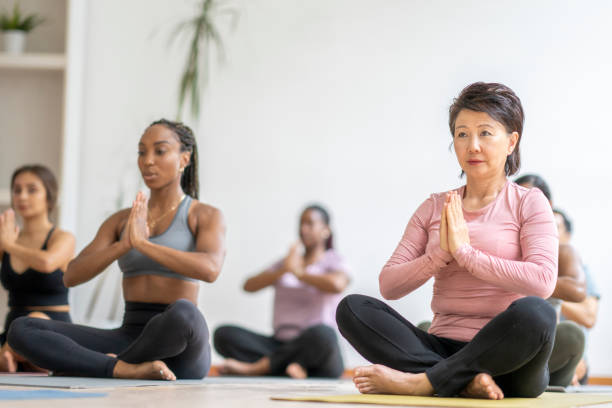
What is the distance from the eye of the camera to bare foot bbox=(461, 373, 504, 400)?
185 centimetres

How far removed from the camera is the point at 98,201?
5109 millimetres

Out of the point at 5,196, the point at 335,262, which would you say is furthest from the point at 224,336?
the point at 5,196

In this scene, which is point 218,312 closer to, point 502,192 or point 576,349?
point 576,349

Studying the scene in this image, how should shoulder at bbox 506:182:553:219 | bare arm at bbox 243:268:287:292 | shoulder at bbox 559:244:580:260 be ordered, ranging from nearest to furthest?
shoulder at bbox 506:182:553:219
shoulder at bbox 559:244:580:260
bare arm at bbox 243:268:287:292

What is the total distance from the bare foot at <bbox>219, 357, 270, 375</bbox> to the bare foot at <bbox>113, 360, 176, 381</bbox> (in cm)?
162

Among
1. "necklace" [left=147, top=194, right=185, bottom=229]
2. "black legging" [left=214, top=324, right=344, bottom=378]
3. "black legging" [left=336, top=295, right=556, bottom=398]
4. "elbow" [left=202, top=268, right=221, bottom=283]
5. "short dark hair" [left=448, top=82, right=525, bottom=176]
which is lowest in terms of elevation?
"black legging" [left=214, top=324, right=344, bottom=378]

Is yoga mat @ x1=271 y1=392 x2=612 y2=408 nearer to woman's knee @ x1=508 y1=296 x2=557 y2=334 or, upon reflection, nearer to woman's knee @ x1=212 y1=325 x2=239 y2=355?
woman's knee @ x1=508 y1=296 x2=557 y2=334

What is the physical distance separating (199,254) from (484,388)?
1.15m

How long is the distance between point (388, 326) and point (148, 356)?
2.86 feet

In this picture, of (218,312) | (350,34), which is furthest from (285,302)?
(350,34)

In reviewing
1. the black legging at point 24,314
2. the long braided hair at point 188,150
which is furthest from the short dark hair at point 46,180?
the long braided hair at point 188,150

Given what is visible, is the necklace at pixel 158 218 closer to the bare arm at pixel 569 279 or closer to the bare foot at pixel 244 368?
the bare arm at pixel 569 279

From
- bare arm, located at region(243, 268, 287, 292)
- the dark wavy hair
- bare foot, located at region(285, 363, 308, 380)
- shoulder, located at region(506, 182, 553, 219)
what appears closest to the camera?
shoulder, located at region(506, 182, 553, 219)

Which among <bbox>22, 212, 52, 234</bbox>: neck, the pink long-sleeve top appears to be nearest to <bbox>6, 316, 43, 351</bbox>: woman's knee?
<bbox>22, 212, 52, 234</bbox>: neck
